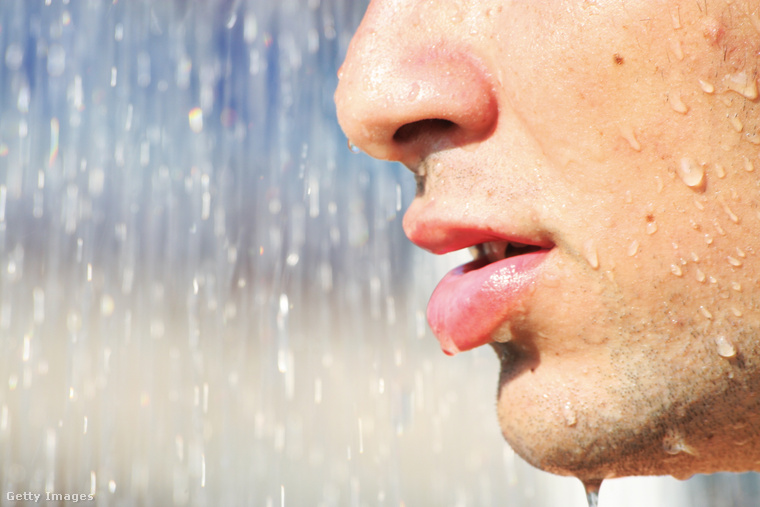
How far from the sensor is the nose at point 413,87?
2.48ft

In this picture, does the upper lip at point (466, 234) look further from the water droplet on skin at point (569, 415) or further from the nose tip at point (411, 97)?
the water droplet on skin at point (569, 415)

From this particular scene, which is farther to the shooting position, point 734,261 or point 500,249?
point 500,249

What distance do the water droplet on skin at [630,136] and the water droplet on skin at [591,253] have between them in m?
0.12

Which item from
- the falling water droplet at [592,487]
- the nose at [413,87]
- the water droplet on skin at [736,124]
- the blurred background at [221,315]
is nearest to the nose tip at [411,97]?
the nose at [413,87]

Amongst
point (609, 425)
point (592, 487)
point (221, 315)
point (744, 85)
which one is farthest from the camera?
point (221, 315)

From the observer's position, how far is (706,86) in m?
0.65

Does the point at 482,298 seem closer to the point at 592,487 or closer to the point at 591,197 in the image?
the point at 591,197

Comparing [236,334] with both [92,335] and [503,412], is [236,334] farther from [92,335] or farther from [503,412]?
[503,412]

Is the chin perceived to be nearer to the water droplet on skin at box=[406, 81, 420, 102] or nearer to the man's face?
the man's face

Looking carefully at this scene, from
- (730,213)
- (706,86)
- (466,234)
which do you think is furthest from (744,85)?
(466,234)

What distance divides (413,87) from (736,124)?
37 cm

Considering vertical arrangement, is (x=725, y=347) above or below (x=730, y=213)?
below

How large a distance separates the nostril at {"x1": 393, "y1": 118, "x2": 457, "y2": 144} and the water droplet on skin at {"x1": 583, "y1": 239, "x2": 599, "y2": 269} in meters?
0.23

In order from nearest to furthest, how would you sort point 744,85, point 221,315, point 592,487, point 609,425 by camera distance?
point 744,85, point 609,425, point 592,487, point 221,315
